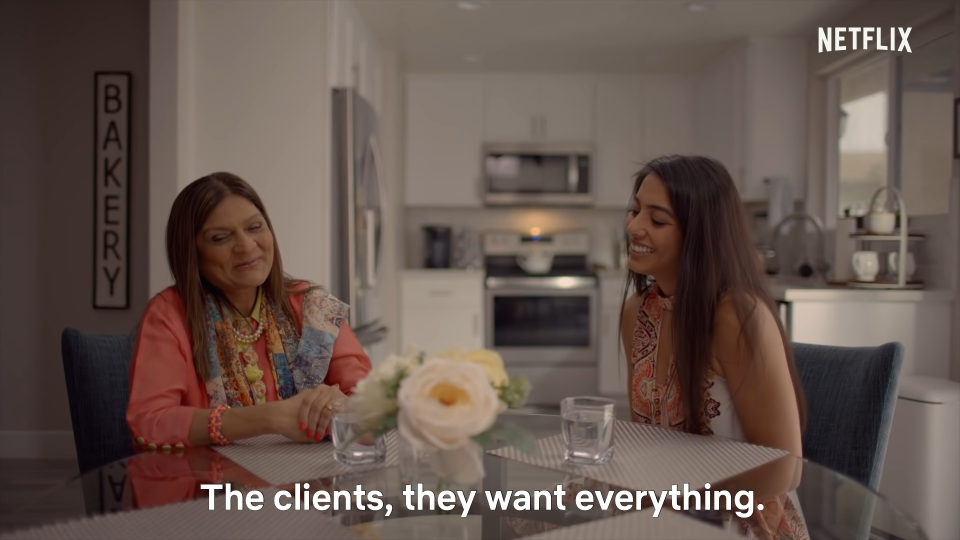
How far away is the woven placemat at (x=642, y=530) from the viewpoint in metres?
0.96

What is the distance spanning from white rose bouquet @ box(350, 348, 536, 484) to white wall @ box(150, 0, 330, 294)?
2498 millimetres

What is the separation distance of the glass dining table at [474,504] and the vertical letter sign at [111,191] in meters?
2.68

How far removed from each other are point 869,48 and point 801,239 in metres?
1.15

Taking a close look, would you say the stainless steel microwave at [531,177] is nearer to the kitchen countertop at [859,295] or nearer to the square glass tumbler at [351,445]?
the kitchen countertop at [859,295]

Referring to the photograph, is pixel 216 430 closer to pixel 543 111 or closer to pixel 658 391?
pixel 658 391

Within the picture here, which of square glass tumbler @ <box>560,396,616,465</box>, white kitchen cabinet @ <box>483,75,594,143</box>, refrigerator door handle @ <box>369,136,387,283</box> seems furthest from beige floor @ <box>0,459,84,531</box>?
white kitchen cabinet @ <box>483,75,594,143</box>

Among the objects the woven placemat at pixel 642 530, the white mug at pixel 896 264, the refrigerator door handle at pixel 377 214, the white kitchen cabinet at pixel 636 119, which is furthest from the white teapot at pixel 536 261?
the woven placemat at pixel 642 530

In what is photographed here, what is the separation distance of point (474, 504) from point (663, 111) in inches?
185

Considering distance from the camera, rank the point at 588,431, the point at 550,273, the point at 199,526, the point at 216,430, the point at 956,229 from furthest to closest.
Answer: the point at 550,273
the point at 956,229
the point at 216,430
the point at 588,431
the point at 199,526

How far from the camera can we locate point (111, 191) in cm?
369

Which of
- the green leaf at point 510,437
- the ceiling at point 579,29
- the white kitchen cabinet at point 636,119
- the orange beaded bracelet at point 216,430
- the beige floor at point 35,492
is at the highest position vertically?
the ceiling at point 579,29

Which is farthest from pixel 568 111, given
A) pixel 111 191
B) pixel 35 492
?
pixel 35 492

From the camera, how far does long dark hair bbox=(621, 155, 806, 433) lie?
1471mm

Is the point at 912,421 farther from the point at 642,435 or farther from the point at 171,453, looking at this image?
the point at 171,453
